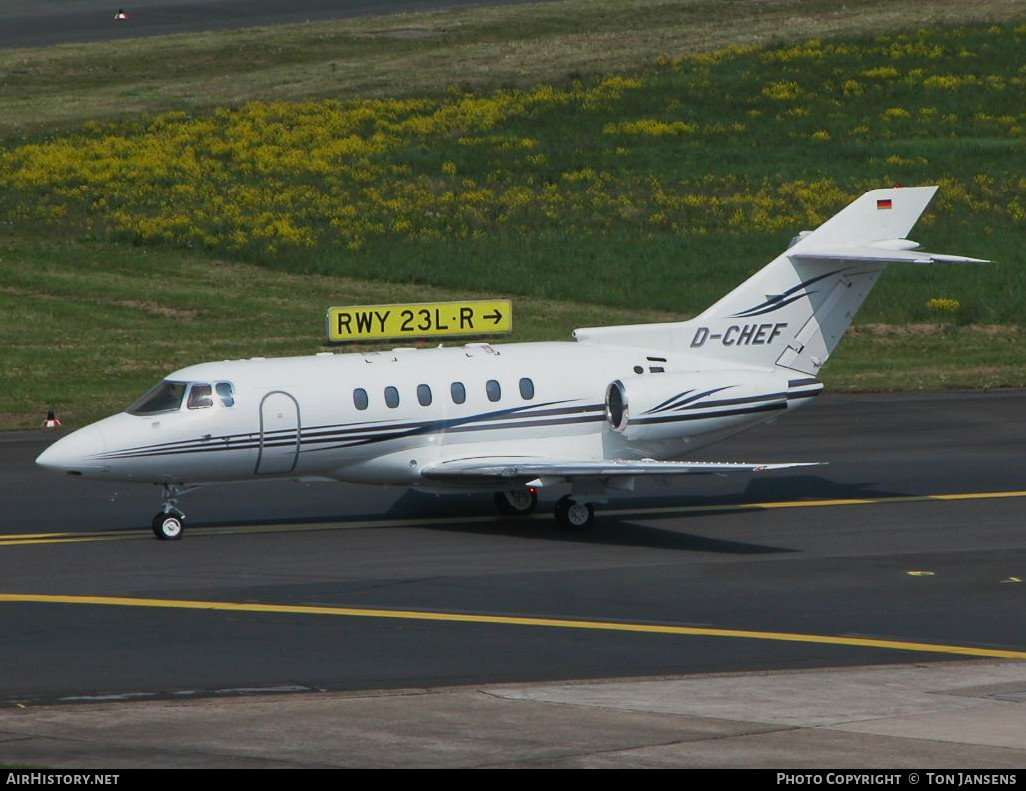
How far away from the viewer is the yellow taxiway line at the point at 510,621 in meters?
19.3

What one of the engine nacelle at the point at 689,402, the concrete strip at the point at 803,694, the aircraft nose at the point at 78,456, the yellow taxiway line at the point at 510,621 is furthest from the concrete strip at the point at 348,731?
the engine nacelle at the point at 689,402

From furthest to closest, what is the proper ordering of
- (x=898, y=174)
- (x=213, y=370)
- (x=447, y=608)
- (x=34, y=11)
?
(x=34, y=11), (x=898, y=174), (x=213, y=370), (x=447, y=608)

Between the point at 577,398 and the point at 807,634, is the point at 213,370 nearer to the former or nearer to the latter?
the point at 577,398

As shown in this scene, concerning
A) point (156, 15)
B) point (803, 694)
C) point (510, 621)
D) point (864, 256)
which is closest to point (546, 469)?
point (510, 621)

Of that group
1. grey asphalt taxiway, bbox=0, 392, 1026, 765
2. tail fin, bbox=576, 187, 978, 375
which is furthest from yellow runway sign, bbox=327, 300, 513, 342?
tail fin, bbox=576, 187, 978, 375

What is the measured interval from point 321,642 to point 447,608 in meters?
2.21

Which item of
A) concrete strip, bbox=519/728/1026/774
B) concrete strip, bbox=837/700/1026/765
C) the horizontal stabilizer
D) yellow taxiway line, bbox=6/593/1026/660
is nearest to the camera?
concrete strip, bbox=519/728/1026/774

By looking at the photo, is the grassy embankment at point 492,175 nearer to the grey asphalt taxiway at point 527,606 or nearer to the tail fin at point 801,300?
the grey asphalt taxiway at point 527,606

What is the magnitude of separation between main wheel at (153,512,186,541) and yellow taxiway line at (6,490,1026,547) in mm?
434

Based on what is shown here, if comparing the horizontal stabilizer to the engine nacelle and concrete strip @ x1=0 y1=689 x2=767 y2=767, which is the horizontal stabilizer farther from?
concrete strip @ x1=0 y1=689 x2=767 y2=767

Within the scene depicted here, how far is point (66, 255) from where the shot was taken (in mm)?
56000

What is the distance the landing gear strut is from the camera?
25.4 meters

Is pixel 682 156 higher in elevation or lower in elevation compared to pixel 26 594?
higher
